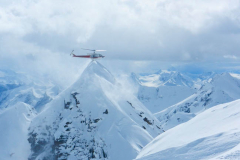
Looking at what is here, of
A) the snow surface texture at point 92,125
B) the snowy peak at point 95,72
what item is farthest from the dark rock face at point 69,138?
the snowy peak at point 95,72

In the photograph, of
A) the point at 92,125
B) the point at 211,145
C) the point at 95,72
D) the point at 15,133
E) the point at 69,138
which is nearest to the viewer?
the point at 211,145

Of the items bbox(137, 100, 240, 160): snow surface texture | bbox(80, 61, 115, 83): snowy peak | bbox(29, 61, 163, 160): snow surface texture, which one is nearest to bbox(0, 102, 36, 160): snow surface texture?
bbox(29, 61, 163, 160): snow surface texture

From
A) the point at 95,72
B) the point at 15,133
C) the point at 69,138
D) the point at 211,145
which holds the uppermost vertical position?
the point at 95,72

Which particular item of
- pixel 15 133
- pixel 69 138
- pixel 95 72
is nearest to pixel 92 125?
pixel 69 138

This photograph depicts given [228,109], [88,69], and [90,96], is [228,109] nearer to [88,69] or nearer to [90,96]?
[90,96]

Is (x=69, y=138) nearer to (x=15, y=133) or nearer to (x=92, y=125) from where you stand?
(x=92, y=125)

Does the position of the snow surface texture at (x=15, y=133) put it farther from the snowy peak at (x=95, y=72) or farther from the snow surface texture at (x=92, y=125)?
the snowy peak at (x=95, y=72)

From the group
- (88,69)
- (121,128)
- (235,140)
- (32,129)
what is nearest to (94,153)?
(121,128)

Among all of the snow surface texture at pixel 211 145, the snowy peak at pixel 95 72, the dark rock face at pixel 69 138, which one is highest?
the snowy peak at pixel 95 72
